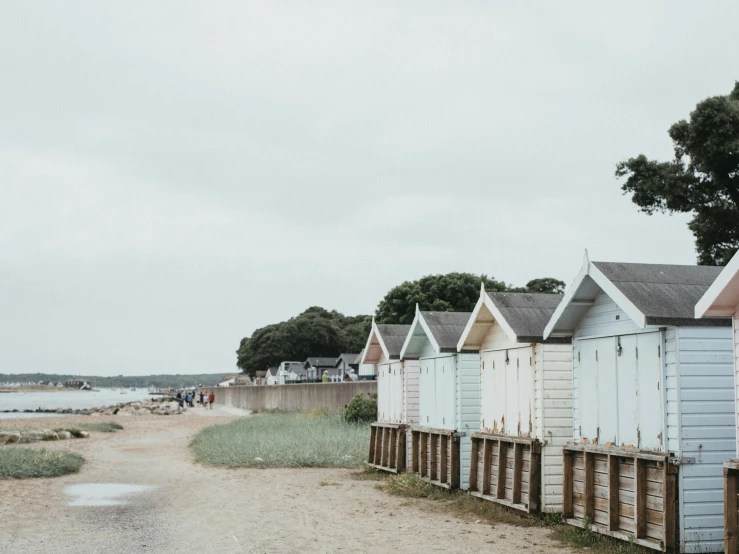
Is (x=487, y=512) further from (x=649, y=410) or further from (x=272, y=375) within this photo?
(x=272, y=375)

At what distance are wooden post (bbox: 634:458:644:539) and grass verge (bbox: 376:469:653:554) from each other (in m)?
0.26

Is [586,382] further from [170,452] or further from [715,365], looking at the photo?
[170,452]

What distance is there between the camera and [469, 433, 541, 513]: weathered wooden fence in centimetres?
1332

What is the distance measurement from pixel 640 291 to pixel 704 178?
2354cm

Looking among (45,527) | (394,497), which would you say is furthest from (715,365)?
(45,527)

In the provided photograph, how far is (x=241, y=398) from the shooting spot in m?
66.8

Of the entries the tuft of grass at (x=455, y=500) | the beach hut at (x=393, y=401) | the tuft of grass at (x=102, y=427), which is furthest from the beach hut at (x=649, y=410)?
the tuft of grass at (x=102, y=427)

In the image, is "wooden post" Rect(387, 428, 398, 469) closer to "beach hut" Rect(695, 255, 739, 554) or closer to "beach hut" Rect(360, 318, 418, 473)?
"beach hut" Rect(360, 318, 418, 473)

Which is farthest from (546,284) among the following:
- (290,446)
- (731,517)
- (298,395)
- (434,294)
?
(731,517)

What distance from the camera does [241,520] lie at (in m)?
13.8

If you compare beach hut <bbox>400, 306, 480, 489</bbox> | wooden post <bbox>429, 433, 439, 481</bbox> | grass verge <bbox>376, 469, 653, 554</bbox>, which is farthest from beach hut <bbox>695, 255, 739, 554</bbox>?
wooden post <bbox>429, 433, 439, 481</bbox>

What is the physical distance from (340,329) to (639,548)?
9923 centimetres

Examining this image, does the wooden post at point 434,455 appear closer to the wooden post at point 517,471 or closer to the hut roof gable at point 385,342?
the hut roof gable at point 385,342

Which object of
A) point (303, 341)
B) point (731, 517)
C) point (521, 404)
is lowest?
point (731, 517)
